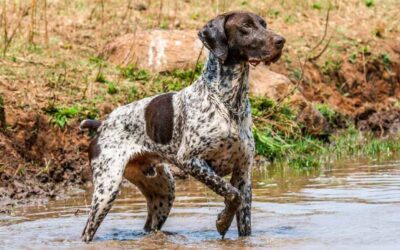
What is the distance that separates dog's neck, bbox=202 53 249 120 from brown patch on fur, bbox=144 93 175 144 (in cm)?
53

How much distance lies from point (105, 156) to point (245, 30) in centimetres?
172

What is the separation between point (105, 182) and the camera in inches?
354

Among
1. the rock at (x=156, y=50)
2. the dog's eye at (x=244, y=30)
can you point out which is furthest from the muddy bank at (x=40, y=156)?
the dog's eye at (x=244, y=30)

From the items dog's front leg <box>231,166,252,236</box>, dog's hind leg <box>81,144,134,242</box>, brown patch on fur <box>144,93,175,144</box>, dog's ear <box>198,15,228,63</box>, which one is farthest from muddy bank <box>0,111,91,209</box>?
dog's ear <box>198,15,228,63</box>

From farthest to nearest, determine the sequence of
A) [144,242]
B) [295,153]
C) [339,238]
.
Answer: [295,153], [144,242], [339,238]

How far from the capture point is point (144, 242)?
889 centimetres

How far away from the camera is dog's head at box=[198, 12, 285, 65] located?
27.3 ft

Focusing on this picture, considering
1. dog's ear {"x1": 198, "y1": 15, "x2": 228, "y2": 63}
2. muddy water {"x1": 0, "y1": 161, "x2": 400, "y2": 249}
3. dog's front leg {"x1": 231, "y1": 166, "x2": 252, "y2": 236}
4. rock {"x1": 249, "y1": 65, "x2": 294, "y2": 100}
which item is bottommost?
muddy water {"x1": 0, "y1": 161, "x2": 400, "y2": 249}

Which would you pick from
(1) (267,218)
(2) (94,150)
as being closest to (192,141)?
(2) (94,150)

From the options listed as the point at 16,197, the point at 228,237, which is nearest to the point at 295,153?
the point at 16,197

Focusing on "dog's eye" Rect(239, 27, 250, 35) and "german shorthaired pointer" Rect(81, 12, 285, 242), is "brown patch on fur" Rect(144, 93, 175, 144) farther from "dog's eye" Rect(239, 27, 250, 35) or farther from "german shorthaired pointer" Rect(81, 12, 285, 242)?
"dog's eye" Rect(239, 27, 250, 35)

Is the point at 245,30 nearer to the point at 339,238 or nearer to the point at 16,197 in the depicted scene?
the point at 339,238

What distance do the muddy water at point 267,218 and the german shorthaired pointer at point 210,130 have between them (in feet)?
1.26

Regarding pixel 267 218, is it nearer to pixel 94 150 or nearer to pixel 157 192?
pixel 157 192
